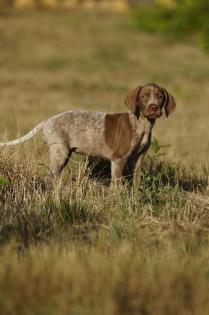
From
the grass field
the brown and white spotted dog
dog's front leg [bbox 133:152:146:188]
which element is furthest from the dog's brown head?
the grass field

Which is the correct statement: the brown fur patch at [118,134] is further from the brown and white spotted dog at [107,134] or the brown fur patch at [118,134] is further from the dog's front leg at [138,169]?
the dog's front leg at [138,169]

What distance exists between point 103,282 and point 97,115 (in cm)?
357

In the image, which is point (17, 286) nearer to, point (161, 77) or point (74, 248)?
point (74, 248)

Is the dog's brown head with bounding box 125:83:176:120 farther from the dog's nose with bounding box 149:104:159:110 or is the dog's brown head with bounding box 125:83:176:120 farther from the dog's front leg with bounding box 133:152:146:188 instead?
the dog's front leg with bounding box 133:152:146:188

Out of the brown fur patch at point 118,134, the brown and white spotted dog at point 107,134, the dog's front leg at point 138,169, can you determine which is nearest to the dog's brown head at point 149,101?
the brown and white spotted dog at point 107,134

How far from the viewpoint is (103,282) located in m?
4.96

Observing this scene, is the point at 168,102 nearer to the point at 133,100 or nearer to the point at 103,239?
the point at 133,100

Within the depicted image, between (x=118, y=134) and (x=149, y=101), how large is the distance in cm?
53

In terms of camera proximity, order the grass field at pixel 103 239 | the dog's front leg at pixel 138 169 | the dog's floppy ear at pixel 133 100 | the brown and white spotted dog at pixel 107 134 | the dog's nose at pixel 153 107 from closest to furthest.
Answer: the grass field at pixel 103 239, the dog's nose at pixel 153 107, the dog's floppy ear at pixel 133 100, the brown and white spotted dog at pixel 107 134, the dog's front leg at pixel 138 169

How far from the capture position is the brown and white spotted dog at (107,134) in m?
8.08

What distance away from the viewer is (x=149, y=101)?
25.8 feet

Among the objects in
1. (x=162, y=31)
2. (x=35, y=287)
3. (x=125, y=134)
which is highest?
(x=162, y=31)

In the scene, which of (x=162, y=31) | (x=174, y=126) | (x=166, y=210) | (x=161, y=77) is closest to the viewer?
(x=166, y=210)

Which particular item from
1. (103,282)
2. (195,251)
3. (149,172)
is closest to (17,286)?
(103,282)
